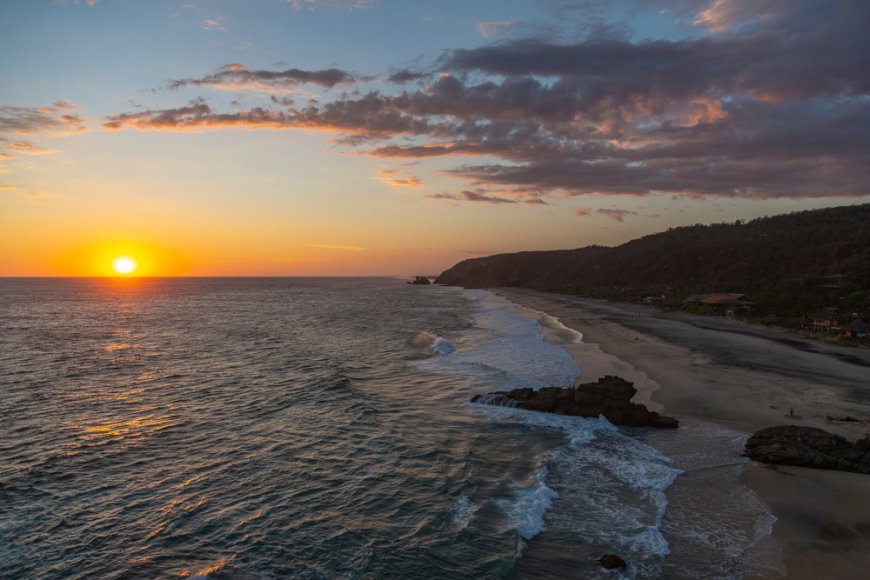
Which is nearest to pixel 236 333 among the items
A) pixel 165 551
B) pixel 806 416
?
pixel 165 551

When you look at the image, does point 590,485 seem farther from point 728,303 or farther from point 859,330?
point 728,303

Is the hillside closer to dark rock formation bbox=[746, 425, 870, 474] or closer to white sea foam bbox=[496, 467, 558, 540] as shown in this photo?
dark rock formation bbox=[746, 425, 870, 474]

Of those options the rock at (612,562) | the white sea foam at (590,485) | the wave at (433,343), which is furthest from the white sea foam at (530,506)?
the wave at (433,343)

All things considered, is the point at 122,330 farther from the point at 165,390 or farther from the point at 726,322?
the point at 726,322

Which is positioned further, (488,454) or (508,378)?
(508,378)

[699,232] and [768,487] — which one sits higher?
[699,232]

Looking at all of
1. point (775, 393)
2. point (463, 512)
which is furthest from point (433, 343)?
point (463, 512)

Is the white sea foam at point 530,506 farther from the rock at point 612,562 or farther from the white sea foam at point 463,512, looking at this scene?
the rock at point 612,562
